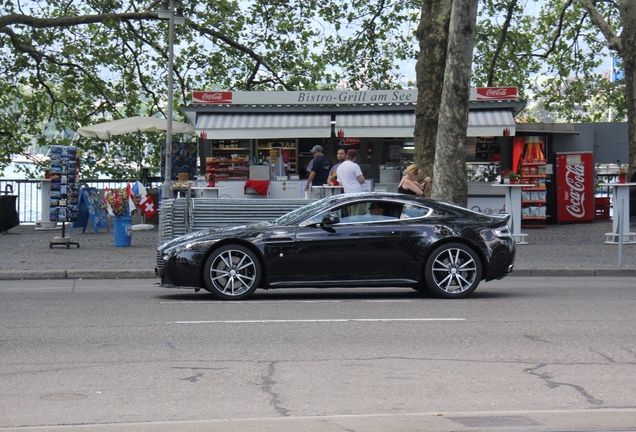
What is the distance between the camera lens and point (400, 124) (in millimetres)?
24719

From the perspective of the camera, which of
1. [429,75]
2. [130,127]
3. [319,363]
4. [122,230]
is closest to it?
[319,363]

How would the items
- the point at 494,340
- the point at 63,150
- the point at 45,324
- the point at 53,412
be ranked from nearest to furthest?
the point at 53,412
the point at 494,340
the point at 45,324
the point at 63,150

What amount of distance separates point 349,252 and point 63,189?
9739 mm

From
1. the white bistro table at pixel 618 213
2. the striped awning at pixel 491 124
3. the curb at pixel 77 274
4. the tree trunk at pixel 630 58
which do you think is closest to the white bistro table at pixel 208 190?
the striped awning at pixel 491 124

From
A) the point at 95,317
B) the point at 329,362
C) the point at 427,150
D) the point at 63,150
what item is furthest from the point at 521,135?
the point at 329,362

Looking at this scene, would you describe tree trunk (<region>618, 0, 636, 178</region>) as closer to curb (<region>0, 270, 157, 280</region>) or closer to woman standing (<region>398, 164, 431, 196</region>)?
woman standing (<region>398, 164, 431, 196</region>)

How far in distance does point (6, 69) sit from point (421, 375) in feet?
97.8

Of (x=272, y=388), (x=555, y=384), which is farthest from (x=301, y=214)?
(x=555, y=384)

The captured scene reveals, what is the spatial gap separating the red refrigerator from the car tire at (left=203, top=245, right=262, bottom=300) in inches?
607

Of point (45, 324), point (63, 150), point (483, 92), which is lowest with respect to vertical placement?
point (45, 324)

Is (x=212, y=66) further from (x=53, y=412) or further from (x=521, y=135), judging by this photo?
(x=53, y=412)

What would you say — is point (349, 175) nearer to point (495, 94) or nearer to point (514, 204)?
point (514, 204)

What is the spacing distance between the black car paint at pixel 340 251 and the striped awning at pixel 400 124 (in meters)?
12.2

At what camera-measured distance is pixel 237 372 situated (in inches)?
293
